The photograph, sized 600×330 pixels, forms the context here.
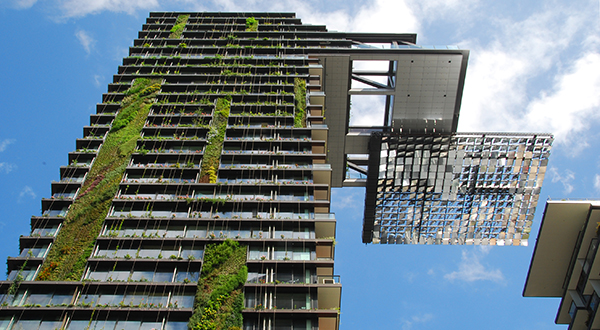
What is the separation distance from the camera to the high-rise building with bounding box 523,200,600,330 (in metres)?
40.1

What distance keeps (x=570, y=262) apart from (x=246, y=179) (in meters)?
31.3

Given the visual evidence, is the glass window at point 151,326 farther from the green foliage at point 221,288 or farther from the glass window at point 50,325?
the glass window at point 50,325

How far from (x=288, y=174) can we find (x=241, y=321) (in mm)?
16768

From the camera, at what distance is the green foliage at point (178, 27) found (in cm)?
7255

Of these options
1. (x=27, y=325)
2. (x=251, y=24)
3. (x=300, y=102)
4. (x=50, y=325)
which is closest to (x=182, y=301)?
(x=50, y=325)

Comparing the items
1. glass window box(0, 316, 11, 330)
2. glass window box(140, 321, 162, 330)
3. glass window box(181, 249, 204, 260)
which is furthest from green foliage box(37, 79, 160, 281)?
glass window box(181, 249, 204, 260)

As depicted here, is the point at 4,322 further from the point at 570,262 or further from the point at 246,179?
the point at 570,262

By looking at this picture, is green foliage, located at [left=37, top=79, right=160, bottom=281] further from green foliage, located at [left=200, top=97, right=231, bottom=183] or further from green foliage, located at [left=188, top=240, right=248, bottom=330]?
green foliage, located at [left=188, top=240, right=248, bottom=330]

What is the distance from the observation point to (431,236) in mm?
75938

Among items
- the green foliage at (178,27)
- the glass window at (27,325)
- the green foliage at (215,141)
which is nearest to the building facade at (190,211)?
the glass window at (27,325)

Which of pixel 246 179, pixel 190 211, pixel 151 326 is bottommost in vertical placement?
pixel 151 326

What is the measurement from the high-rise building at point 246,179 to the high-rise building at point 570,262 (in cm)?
2009

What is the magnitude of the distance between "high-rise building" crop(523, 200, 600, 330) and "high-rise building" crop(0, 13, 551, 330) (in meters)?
20.1

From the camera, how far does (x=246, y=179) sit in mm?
45562
